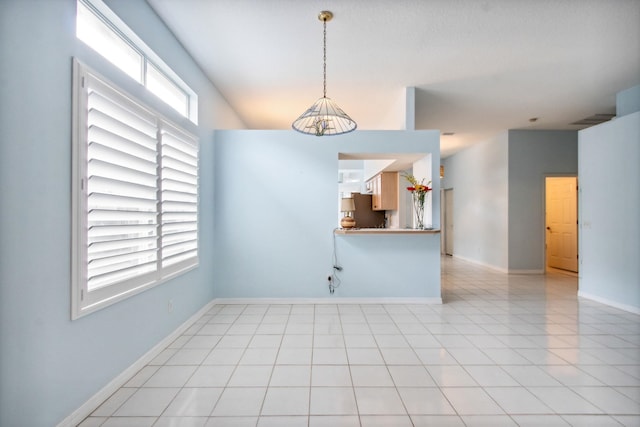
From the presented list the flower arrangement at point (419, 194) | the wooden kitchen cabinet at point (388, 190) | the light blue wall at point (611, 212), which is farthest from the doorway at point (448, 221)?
the flower arrangement at point (419, 194)

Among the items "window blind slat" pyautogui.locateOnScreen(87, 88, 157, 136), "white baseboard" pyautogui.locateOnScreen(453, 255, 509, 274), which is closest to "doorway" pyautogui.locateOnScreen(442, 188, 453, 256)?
"white baseboard" pyautogui.locateOnScreen(453, 255, 509, 274)

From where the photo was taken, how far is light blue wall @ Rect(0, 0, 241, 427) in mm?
1418

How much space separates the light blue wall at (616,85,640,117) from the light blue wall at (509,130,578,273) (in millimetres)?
1924

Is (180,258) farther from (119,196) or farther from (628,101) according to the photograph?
(628,101)

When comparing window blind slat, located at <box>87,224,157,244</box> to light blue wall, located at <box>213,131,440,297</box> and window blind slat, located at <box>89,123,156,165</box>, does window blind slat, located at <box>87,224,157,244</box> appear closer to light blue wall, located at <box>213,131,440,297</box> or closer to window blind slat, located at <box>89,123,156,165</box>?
window blind slat, located at <box>89,123,156,165</box>

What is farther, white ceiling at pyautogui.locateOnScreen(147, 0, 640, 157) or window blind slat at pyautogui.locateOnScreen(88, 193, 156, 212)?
white ceiling at pyautogui.locateOnScreen(147, 0, 640, 157)

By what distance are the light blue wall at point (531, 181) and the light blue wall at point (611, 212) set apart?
5.36 ft

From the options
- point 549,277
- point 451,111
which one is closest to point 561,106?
point 451,111

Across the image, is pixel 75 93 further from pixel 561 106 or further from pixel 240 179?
pixel 561 106

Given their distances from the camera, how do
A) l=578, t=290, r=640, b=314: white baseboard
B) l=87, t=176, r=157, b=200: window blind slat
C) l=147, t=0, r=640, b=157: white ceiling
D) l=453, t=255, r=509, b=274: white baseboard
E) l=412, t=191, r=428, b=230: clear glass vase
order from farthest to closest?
1. l=453, t=255, r=509, b=274: white baseboard
2. l=412, t=191, r=428, b=230: clear glass vase
3. l=578, t=290, r=640, b=314: white baseboard
4. l=147, t=0, r=640, b=157: white ceiling
5. l=87, t=176, r=157, b=200: window blind slat

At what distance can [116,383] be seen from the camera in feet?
7.11

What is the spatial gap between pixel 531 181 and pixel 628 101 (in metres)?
2.26

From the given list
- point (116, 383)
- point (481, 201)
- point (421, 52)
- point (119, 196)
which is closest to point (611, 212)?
point (481, 201)

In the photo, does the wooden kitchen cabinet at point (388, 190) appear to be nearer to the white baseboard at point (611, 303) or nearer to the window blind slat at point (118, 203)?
the white baseboard at point (611, 303)
